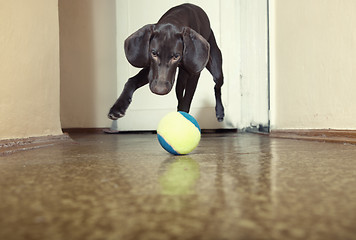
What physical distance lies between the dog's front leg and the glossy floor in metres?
0.75

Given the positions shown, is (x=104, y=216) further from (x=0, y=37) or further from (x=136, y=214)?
(x=0, y=37)

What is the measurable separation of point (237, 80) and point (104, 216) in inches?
118

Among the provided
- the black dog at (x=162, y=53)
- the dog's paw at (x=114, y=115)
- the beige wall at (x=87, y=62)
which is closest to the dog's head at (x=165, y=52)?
the black dog at (x=162, y=53)

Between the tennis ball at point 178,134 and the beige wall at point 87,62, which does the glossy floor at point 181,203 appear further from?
the beige wall at point 87,62

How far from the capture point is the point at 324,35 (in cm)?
167

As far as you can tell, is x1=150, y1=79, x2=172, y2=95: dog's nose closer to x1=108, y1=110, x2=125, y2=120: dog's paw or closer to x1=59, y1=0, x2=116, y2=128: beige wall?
x1=108, y1=110, x2=125, y2=120: dog's paw

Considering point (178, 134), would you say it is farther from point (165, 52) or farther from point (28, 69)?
point (28, 69)

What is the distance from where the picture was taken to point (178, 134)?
1174mm

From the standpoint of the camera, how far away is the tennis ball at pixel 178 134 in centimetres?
118

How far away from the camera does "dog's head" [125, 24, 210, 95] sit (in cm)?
161

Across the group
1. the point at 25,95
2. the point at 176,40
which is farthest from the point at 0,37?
the point at 176,40

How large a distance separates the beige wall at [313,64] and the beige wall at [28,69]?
4.49 feet

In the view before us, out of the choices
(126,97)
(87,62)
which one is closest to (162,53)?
(126,97)

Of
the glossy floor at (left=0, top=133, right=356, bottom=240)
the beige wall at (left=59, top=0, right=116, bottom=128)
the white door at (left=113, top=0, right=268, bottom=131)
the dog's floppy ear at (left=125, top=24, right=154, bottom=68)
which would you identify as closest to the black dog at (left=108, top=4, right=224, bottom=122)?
the dog's floppy ear at (left=125, top=24, right=154, bottom=68)
